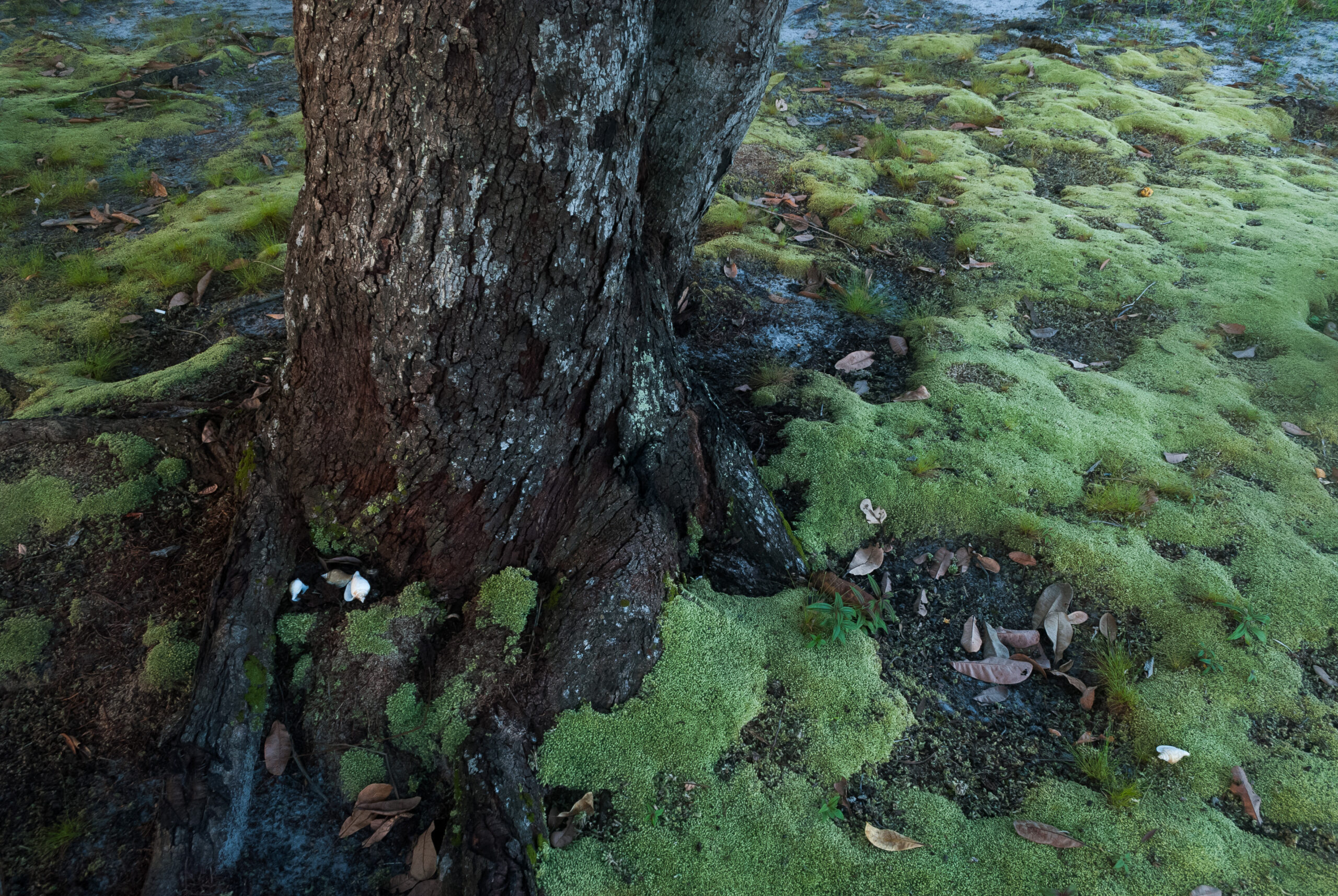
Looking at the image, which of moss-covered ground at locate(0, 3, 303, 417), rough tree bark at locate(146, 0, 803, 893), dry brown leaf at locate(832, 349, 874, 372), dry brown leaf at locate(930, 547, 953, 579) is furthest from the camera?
dry brown leaf at locate(832, 349, 874, 372)

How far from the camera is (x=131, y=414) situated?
2900 mm

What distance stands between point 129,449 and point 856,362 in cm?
316

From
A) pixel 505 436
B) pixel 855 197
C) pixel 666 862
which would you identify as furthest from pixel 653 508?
pixel 855 197

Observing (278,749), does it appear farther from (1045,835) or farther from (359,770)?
(1045,835)

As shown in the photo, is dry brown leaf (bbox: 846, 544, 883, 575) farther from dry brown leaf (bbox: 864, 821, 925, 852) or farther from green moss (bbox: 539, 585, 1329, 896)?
dry brown leaf (bbox: 864, 821, 925, 852)

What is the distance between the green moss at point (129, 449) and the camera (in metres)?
2.74

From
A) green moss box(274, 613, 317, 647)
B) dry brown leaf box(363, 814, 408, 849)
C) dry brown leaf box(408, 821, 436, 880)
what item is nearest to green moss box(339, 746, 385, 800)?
dry brown leaf box(363, 814, 408, 849)

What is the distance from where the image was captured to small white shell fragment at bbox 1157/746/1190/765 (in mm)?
2234

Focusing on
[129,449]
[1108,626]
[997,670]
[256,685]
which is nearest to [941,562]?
[997,670]

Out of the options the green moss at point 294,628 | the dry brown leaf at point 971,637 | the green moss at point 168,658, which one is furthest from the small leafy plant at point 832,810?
the green moss at point 168,658

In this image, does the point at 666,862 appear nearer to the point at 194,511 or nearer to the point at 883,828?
the point at 883,828

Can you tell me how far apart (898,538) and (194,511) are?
2641mm

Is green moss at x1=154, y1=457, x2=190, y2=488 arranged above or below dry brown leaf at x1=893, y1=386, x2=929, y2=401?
below

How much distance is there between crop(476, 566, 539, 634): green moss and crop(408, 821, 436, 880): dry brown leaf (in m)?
0.58
